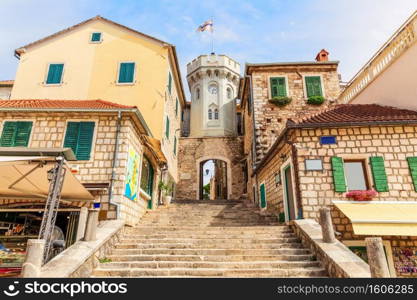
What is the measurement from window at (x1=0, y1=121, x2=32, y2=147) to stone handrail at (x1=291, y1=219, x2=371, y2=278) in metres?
9.04

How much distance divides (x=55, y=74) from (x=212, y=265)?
42.4ft

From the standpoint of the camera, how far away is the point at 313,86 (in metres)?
15.7

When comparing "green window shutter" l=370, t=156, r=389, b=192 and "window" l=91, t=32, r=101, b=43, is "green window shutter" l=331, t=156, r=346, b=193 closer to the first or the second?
Answer: "green window shutter" l=370, t=156, r=389, b=192

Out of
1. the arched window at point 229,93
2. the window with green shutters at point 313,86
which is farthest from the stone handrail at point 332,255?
the arched window at point 229,93

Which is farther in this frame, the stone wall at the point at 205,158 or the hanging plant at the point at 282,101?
the stone wall at the point at 205,158

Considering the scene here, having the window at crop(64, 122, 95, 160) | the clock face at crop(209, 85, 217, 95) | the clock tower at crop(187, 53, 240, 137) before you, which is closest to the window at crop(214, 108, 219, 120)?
the clock tower at crop(187, 53, 240, 137)

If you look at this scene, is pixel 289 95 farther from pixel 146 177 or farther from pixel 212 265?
pixel 212 265

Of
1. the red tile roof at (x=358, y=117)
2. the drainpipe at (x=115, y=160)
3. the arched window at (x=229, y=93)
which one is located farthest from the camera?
the arched window at (x=229, y=93)

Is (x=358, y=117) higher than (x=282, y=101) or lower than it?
lower

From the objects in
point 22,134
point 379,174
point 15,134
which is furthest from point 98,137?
point 379,174

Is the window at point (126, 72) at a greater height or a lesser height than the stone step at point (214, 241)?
greater

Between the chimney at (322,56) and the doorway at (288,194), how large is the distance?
10.3 m

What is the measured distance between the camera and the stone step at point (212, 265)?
18.3 feet

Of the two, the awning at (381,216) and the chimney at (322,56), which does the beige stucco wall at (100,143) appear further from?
the chimney at (322,56)
